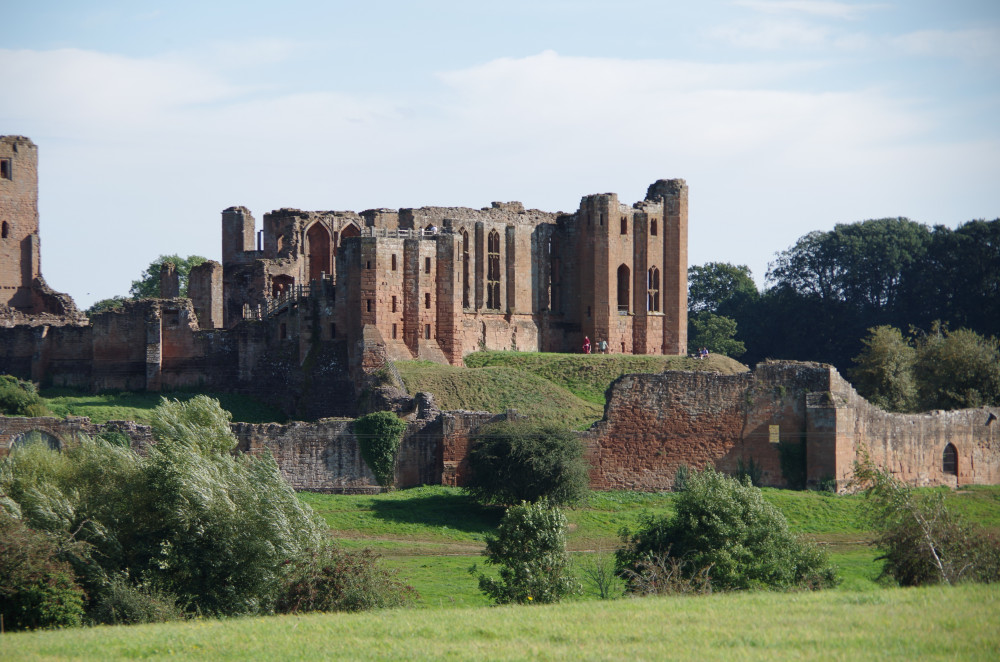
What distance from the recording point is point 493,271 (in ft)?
206

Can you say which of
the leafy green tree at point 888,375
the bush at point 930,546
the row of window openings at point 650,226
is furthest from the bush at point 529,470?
the row of window openings at point 650,226

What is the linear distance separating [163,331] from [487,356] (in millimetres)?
12031

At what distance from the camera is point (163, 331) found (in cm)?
5238

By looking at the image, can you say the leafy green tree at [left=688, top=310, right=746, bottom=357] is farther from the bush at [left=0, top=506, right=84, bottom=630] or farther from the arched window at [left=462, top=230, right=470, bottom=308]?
the bush at [left=0, top=506, right=84, bottom=630]

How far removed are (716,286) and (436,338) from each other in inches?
1587

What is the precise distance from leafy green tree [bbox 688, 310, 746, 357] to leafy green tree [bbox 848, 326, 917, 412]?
69.6ft

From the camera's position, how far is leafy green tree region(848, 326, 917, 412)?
5703 cm

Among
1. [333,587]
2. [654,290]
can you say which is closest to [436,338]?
[654,290]

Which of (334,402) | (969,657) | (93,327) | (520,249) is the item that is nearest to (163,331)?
(93,327)

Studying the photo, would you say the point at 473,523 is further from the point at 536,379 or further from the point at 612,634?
the point at 612,634

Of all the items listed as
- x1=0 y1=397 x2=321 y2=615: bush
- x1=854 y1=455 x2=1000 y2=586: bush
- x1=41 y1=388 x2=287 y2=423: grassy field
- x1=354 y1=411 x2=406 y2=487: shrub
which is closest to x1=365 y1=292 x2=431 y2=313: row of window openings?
x1=41 y1=388 x2=287 y2=423: grassy field

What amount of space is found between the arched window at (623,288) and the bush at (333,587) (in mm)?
35154

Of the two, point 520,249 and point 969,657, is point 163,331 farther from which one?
point 969,657

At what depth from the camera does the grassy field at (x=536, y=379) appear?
48.2m
